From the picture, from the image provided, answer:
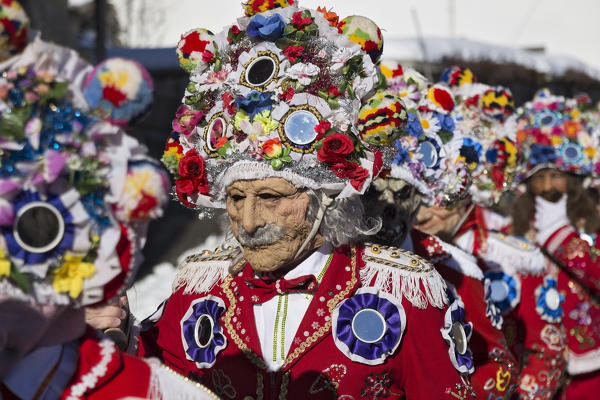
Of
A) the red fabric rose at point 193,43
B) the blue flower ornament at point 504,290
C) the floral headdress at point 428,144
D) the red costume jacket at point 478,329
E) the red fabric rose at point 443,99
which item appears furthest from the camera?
the blue flower ornament at point 504,290

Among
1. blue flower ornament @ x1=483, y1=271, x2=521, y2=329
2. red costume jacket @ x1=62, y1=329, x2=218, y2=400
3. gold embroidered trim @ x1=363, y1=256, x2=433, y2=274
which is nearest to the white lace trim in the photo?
red costume jacket @ x1=62, y1=329, x2=218, y2=400

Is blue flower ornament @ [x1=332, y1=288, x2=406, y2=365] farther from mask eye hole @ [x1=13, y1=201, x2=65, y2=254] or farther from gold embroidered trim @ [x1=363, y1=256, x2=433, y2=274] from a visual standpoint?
mask eye hole @ [x1=13, y1=201, x2=65, y2=254]

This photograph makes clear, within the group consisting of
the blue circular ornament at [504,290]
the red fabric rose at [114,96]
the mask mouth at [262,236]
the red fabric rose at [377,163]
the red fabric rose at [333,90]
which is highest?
the red fabric rose at [114,96]

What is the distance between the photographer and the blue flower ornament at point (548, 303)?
472cm

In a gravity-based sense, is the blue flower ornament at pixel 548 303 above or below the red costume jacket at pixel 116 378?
below

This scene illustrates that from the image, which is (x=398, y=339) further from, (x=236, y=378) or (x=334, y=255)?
(x=236, y=378)

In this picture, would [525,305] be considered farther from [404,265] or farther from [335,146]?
[335,146]

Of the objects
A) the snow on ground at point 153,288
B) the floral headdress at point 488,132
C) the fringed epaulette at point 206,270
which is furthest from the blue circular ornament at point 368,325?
the snow on ground at point 153,288

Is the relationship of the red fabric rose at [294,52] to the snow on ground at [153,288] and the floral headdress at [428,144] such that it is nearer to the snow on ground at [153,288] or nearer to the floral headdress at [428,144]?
the floral headdress at [428,144]

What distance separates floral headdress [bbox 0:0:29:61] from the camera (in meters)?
1.59

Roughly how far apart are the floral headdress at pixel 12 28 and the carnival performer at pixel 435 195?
6.92 ft

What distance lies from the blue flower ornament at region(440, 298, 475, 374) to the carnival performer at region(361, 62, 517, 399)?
0.33 metres

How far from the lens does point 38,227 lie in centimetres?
168

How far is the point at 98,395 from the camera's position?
184 cm
